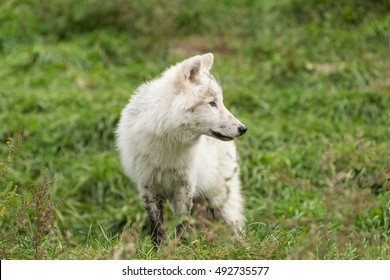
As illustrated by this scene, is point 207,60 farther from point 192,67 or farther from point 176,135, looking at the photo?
point 176,135

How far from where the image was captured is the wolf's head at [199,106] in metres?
4.70

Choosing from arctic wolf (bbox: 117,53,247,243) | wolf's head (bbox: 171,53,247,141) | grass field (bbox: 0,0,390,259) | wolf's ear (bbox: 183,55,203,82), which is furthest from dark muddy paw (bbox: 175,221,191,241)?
wolf's ear (bbox: 183,55,203,82)

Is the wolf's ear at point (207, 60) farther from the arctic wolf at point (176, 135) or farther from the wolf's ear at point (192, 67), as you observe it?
the wolf's ear at point (192, 67)

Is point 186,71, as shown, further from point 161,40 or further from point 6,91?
point 161,40

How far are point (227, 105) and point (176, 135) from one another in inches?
147

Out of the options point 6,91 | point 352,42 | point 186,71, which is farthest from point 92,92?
point 186,71

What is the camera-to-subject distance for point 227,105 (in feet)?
28.0

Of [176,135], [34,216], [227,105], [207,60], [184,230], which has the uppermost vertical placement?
[207,60]

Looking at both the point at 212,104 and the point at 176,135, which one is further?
the point at 176,135

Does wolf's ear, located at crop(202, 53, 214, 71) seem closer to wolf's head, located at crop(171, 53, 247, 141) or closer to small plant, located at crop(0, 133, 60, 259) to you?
wolf's head, located at crop(171, 53, 247, 141)

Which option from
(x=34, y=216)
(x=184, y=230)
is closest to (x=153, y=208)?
(x=184, y=230)

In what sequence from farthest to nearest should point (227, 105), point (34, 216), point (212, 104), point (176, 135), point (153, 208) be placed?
point (227, 105) < point (153, 208) < point (176, 135) < point (212, 104) < point (34, 216)

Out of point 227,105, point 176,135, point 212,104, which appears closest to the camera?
point 212,104

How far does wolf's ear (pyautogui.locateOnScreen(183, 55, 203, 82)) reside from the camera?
4.70 metres
